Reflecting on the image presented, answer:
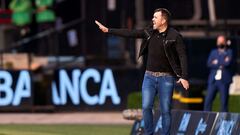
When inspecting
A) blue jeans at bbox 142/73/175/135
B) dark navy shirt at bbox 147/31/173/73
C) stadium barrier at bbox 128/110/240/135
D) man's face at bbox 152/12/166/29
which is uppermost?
man's face at bbox 152/12/166/29

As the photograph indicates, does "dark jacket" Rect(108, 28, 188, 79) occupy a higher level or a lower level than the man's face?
lower

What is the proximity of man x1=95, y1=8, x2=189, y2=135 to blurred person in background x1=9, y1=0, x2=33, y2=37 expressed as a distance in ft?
35.7

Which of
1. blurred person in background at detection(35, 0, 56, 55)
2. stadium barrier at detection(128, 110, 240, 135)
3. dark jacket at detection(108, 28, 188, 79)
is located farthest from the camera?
blurred person in background at detection(35, 0, 56, 55)

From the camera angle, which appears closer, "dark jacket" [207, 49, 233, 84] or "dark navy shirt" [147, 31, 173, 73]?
"dark navy shirt" [147, 31, 173, 73]

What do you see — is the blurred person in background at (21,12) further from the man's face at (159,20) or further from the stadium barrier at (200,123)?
the man's face at (159,20)

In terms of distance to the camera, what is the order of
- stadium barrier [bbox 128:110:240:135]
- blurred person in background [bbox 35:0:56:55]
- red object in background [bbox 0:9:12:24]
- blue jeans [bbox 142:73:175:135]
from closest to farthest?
blue jeans [bbox 142:73:175:135] → stadium barrier [bbox 128:110:240:135] → blurred person in background [bbox 35:0:56:55] → red object in background [bbox 0:9:12:24]

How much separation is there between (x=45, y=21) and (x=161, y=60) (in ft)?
36.6

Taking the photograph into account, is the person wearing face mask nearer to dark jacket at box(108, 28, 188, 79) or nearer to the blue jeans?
the blue jeans

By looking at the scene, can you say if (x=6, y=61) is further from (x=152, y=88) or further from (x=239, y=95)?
(x=152, y=88)

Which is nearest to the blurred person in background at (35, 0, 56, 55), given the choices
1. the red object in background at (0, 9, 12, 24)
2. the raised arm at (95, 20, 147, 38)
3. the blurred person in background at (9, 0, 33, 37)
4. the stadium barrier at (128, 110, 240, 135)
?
the blurred person in background at (9, 0, 33, 37)

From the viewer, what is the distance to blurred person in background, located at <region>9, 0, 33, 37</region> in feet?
67.7

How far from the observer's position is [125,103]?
19.2m

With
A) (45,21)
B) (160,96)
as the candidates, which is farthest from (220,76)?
(45,21)

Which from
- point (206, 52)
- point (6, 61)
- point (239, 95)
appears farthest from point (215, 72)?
point (6, 61)
